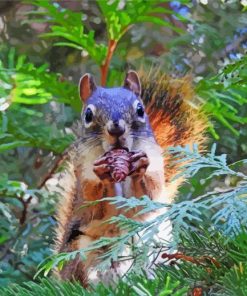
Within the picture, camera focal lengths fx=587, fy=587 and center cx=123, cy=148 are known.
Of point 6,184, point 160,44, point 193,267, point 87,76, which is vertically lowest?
point 193,267

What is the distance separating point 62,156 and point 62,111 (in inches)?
12.0

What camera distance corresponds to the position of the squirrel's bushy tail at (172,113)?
745 mm

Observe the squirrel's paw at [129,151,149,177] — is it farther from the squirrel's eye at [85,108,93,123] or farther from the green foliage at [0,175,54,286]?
the green foliage at [0,175,54,286]

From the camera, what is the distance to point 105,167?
63 centimetres

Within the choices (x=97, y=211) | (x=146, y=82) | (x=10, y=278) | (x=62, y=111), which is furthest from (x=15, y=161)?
(x=97, y=211)

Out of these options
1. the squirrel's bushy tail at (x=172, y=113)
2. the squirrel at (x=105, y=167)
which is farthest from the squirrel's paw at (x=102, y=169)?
the squirrel's bushy tail at (x=172, y=113)

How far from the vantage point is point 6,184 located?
787 mm

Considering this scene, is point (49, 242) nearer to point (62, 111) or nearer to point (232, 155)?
point (62, 111)

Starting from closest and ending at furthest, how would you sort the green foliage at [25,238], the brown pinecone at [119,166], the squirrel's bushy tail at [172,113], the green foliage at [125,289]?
the green foliage at [125,289] < the brown pinecone at [119,166] < the squirrel's bushy tail at [172,113] < the green foliage at [25,238]

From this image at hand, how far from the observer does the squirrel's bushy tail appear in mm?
745

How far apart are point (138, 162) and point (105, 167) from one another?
0.12 ft

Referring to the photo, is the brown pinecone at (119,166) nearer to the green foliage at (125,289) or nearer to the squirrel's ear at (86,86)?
the squirrel's ear at (86,86)

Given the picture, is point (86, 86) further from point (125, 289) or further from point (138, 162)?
point (125, 289)

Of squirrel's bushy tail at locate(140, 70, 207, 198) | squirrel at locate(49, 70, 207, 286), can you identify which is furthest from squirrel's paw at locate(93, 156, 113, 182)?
squirrel's bushy tail at locate(140, 70, 207, 198)
